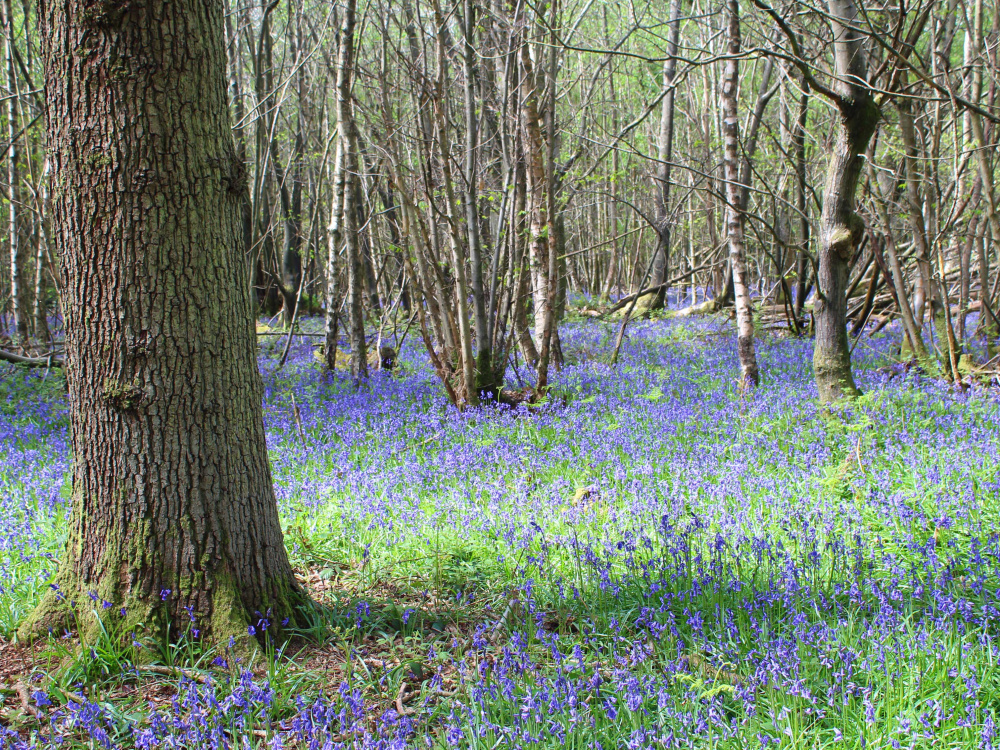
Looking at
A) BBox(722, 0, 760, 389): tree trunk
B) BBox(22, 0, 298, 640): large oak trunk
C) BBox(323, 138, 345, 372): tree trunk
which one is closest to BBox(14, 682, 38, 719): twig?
BBox(22, 0, 298, 640): large oak trunk

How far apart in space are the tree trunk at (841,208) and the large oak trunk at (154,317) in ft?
13.8

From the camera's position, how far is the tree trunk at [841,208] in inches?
201

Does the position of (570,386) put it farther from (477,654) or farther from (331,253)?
(477,654)

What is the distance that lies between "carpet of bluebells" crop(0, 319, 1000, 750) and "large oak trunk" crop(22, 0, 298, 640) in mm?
456

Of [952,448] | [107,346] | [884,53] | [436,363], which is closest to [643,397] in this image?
[436,363]

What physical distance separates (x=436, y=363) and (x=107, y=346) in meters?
5.17

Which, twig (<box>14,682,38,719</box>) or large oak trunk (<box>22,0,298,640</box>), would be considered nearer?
twig (<box>14,682,38,719</box>)

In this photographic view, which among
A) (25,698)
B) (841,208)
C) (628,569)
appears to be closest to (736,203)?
(841,208)

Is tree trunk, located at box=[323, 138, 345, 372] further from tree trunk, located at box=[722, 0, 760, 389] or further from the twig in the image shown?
the twig

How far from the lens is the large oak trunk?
7.90 feet

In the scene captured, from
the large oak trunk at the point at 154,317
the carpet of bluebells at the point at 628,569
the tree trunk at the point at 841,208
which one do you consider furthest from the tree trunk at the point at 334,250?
the large oak trunk at the point at 154,317

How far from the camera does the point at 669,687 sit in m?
2.27

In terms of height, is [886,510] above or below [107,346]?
below

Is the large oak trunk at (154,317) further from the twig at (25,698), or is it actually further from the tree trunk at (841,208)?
the tree trunk at (841,208)
